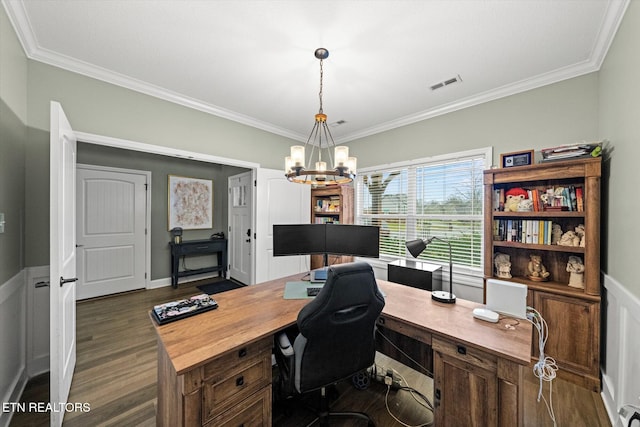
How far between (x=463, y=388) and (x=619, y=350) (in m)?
1.31

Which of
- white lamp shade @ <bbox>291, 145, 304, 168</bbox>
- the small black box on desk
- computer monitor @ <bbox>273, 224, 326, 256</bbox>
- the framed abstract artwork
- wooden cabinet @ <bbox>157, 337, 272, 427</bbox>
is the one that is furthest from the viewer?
the framed abstract artwork

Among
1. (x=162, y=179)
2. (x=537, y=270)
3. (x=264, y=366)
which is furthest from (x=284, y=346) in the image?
(x=162, y=179)

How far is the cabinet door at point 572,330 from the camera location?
189cm

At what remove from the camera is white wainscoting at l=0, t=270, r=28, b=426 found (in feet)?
5.28

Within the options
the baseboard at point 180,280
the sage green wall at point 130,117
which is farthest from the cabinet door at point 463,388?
the baseboard at point 180,280

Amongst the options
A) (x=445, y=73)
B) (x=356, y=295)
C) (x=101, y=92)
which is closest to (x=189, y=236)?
(x=101, y=92)

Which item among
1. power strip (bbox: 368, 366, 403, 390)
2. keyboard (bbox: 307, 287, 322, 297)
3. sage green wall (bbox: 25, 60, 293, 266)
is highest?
sage green wall (bbox: 25, 60, 293, 266)

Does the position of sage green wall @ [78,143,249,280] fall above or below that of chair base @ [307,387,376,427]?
above

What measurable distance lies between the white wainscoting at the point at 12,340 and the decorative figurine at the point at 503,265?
3990mm

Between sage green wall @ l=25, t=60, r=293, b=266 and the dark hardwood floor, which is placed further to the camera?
sage green wall @ l=25, t=60, r=293, b=266

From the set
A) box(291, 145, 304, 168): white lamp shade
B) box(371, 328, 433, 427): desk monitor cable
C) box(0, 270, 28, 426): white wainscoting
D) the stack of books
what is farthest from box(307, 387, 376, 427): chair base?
the stack of books

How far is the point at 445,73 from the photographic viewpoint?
89.7 inches

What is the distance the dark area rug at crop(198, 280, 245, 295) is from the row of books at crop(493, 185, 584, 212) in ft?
14.7

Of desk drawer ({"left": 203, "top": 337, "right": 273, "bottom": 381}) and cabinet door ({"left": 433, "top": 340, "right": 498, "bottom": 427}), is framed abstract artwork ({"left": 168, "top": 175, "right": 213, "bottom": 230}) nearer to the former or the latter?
desk drawer ({"left": 203, "top": 337, "right": 273, "bottom": 381})
